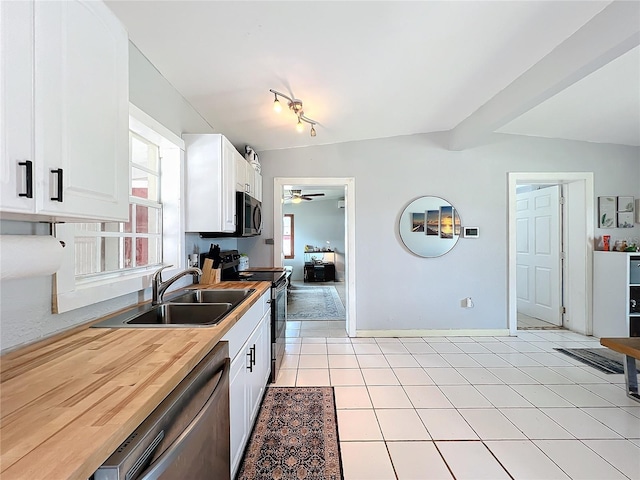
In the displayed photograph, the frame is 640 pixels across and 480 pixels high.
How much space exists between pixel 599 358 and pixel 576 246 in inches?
57.4

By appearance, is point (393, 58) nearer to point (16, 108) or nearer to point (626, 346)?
point (16, 108)

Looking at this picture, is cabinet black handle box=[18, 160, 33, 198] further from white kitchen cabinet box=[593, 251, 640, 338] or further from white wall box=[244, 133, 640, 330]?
white kitchen cabinet box=[593, 251, 640, 338]

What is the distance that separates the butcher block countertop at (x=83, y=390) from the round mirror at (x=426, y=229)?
2.95 meters

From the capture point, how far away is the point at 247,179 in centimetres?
307

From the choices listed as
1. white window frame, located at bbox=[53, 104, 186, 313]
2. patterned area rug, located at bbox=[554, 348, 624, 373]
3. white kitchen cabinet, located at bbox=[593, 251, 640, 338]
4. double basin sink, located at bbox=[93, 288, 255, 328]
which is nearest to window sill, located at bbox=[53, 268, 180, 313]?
white window frame, located at bbox=[53, 104, 186, 313]

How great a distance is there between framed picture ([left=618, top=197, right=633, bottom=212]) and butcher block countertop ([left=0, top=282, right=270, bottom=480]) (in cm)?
496

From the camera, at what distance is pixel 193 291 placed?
212 centimetres

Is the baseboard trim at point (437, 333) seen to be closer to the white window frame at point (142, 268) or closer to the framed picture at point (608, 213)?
the framed picture at point (608, 213)

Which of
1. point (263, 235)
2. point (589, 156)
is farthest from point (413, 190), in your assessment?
point (589, 156)

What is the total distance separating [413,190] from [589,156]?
7.52ft

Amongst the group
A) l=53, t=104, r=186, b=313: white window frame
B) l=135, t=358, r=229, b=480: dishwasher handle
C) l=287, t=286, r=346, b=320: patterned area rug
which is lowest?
l=287, t=286, r=346, b=320: patterned area rug

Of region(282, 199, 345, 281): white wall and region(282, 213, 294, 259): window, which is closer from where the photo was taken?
region(282, 213, 294, 259): window

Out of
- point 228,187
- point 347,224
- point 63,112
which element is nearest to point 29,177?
point 63,112

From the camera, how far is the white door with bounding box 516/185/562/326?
403cm
